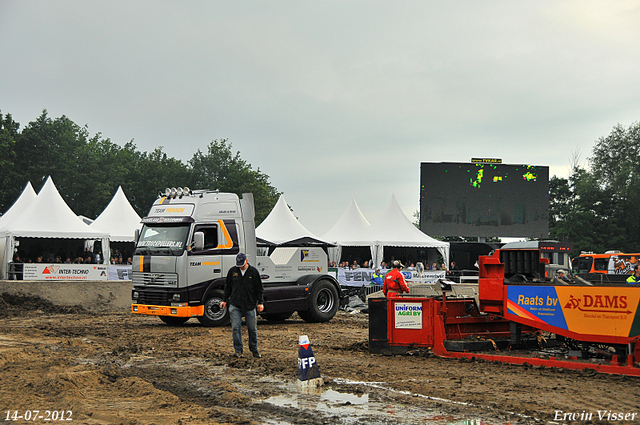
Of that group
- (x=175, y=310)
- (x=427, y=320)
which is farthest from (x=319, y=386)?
(x=175, y=310)

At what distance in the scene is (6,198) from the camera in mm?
58500

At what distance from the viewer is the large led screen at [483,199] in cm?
3750

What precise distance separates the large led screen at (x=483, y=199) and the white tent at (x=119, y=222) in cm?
1674

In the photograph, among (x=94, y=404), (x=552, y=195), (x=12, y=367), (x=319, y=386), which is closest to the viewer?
(x=94, y=404)

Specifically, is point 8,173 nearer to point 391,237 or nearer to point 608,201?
point 391,237

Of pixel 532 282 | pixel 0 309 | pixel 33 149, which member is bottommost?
pixel 0 309

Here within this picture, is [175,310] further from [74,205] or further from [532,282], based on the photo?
[74,205]

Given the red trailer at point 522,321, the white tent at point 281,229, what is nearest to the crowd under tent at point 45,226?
the white tent at point 281,229

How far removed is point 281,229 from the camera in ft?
114

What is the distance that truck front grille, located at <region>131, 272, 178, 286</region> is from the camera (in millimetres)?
15521

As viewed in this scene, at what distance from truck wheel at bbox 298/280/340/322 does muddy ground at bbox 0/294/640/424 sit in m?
4.76

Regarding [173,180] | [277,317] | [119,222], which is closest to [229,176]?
[173,180]

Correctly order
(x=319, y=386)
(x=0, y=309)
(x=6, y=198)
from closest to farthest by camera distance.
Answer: (x=319, y=386) < (x=0, y=309) < (x=6, y=198)

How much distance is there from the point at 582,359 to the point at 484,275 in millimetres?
2056
